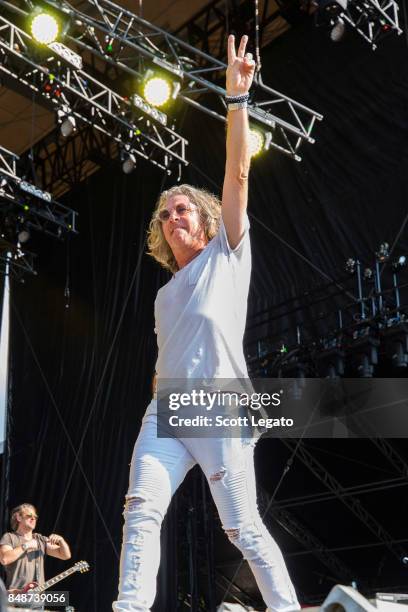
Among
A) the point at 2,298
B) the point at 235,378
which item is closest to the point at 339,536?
the point at 2,298

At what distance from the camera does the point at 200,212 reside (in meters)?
2.52

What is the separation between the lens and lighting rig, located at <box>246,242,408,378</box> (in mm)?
6918

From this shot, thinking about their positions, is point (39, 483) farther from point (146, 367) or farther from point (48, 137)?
point (48, 137)

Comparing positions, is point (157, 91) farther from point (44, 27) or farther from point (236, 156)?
point (236, 156)

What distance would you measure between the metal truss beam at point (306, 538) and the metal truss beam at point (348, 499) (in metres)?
0.55

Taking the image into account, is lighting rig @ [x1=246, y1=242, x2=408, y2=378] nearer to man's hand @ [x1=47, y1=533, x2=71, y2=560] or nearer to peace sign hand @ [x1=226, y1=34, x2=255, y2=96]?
man's hand @ [x1=47, y1=533, x2=71, y2=560]

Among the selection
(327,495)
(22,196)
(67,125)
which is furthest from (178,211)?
(22,196)

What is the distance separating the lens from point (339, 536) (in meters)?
8.63

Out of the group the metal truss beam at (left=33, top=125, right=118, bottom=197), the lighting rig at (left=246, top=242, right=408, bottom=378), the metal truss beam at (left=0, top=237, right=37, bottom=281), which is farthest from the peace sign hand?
the metal truss beam at (left=33, top=125, right=118, bottom=197)

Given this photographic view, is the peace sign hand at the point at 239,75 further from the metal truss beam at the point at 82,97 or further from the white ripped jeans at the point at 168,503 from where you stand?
the metal truss beam at the point at 82,97

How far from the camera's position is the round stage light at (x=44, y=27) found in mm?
7555

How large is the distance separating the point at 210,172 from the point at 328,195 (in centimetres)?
172

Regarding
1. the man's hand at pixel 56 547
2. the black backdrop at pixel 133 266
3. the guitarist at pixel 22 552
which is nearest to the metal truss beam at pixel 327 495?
the black backdrop at pixel 133 266

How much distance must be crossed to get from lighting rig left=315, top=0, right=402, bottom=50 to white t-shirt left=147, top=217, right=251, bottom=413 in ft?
16.9
